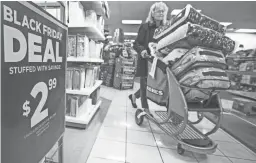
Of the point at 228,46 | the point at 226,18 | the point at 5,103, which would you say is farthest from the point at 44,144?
the point at 226,18

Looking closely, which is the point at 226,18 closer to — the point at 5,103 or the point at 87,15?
the point at 87,15

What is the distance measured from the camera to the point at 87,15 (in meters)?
1.59

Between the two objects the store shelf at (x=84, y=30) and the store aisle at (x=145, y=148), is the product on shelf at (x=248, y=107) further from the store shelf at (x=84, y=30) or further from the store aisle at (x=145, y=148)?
the store shelf at (x=84, y=30)

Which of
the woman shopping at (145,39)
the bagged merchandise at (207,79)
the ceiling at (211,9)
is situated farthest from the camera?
the ceiling at (211,9)

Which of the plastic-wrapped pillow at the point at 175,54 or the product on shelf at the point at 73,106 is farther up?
the plastic-wrapped pillow at the point at 175,54

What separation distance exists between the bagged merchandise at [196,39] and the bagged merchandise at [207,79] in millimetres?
205

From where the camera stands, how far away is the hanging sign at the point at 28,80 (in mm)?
401

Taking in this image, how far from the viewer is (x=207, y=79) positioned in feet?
3.10

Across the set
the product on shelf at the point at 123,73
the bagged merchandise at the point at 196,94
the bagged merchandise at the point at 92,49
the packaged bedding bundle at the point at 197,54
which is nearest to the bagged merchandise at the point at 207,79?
the packaged bedding bundle at the point at 197,54

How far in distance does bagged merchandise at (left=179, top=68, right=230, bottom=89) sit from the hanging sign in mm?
833

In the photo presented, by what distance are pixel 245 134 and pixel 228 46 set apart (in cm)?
120

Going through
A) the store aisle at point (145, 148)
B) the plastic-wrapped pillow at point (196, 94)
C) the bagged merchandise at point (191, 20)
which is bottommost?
the store aisle at point (145, 148)

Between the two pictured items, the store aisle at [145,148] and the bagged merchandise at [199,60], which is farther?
the store aisle at [145,148]

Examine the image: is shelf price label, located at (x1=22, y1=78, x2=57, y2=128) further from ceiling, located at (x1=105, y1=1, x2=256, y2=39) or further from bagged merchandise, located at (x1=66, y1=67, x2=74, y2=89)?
ceiling, located at (x1=105, y1=1, x2=256, y2=39)
